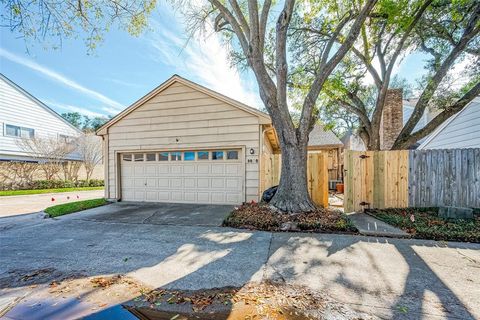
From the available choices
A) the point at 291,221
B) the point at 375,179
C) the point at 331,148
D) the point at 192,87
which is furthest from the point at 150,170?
the point at 331,148

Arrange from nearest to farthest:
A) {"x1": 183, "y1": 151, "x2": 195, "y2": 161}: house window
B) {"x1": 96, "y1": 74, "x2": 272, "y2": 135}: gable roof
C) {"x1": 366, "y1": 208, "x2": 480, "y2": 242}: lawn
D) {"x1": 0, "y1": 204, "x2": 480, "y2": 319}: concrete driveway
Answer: {"x1": 0, "y1": 204, "x2": 480, "y2": 319}: concrete driveway, {"x1": 366, "y1": 208, "x2": 480, "y2": 242}: lawn, {"x1": 96, "y1": 74, "x2": 272, "y2": 135}: gable roof, {"x1": 183, "y1": 151, "x2": 195, "y2": 161}: house window

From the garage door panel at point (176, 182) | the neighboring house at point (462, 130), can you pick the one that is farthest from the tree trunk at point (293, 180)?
the neighboring house at point (462, 130)

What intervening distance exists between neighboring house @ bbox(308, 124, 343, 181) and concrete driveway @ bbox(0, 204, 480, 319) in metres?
10.9

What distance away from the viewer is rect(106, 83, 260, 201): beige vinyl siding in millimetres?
7852

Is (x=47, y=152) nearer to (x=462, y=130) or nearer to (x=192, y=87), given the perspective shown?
(x=192, y=87)

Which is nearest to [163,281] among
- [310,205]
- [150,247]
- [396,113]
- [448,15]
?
[150,247]

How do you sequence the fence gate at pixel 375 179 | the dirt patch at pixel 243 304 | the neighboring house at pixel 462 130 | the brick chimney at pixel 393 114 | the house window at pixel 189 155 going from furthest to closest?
the brick chimney at pixel 393 114 → the house window at pixel 189 155 → the neighboring house at pixel 462 130 → the fence gate at pixel 375 179 → the dirt patch at pixel 243 304

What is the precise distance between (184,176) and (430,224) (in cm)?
758

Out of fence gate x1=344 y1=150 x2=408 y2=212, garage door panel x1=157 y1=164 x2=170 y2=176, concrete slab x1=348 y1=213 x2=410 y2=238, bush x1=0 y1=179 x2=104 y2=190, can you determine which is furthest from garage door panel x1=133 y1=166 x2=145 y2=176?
bush x1=0 y1=179 x2=104 y2=190

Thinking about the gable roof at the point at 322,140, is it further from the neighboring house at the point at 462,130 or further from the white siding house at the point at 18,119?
the white siding house at the point at 18,119

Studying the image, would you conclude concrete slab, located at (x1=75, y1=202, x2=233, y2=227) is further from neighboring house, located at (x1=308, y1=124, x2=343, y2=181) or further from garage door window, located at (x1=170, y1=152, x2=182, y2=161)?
neighboring house, located at (x1=308, y1=124, x2=343, y2=181)

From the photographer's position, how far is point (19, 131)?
1530cm

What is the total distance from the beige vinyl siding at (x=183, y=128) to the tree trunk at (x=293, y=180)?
1.81 meters

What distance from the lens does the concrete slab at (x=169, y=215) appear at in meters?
5.91
